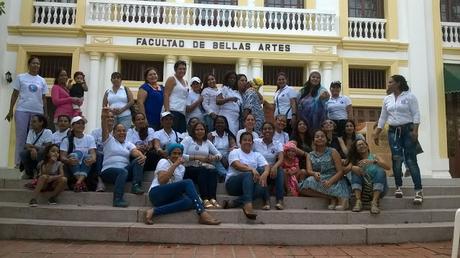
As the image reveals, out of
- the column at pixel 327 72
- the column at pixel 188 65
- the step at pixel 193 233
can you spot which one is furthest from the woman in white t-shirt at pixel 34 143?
the column at pixel 327 72

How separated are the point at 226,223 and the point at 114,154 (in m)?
1.92

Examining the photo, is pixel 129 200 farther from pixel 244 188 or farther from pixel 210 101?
pixel 210 101

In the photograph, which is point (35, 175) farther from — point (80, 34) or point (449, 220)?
point (80, 34)

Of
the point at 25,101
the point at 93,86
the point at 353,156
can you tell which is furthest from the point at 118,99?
the point at 93,86

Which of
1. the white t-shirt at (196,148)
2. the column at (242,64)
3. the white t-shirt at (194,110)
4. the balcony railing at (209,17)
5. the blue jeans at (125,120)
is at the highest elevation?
the balcony railing at (209,17)

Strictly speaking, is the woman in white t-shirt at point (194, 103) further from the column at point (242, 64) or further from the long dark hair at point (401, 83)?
the column at point (242, 64)

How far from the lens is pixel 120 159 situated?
5.97m

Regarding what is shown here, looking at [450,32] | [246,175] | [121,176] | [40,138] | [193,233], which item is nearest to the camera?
[193,233]

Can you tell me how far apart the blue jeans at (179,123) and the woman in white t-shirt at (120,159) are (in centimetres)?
96

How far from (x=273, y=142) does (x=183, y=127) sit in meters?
1.63

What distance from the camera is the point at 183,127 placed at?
7066mm

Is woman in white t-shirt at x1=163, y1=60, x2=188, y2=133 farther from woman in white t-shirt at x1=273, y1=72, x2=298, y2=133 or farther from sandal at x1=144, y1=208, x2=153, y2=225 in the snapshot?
sandal at x1=144, y1=208, x2=153, y2=225

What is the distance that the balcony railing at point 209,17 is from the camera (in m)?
13.1

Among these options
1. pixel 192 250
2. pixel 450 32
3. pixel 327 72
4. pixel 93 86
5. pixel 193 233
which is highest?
pixel 450 32
